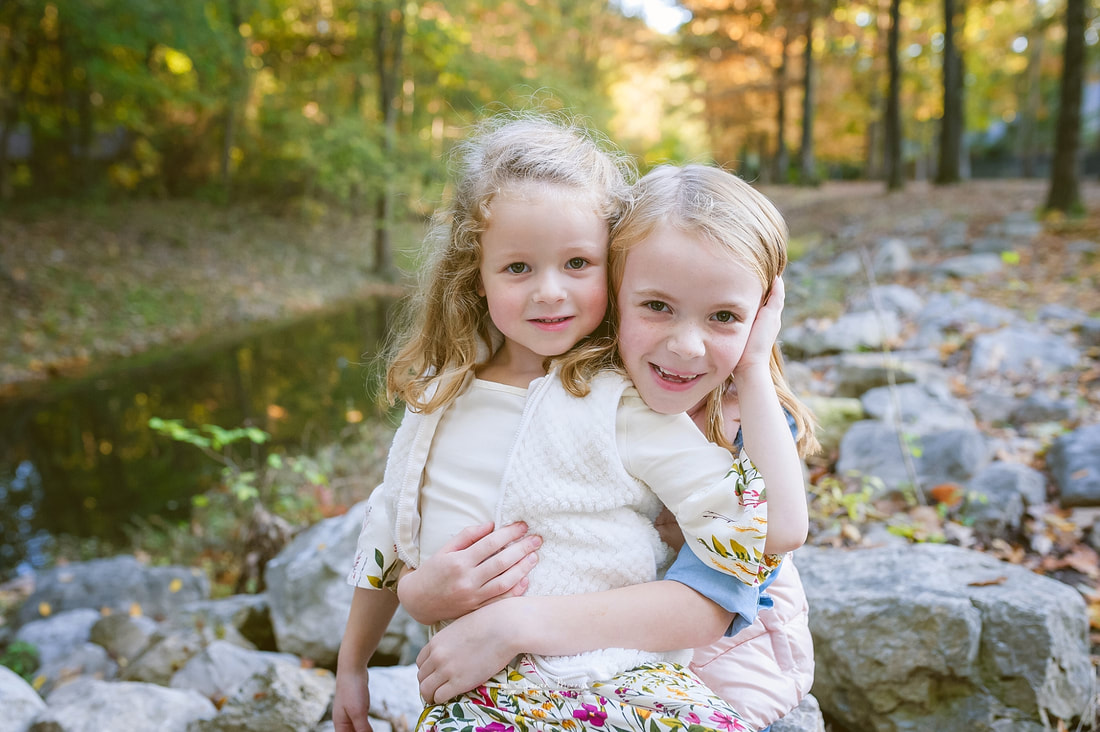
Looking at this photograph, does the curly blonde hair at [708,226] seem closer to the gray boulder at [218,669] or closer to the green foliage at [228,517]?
the gray boulder at [218,669]

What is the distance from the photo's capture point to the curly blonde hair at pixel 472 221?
1565mm

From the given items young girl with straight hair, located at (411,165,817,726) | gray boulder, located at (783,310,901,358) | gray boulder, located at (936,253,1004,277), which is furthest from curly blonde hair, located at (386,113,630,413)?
gray boulder, located at (936,253,1004,277)

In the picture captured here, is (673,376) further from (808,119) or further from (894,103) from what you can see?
(808,119)

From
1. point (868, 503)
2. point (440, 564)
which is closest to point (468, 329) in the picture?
point (440, 564)

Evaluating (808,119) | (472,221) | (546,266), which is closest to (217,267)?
(472,221)

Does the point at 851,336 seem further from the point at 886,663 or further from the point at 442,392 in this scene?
the point at 442,392

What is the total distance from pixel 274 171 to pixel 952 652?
20338 mm

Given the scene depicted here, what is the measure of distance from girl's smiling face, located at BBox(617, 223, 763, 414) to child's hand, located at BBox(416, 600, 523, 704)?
514 mm

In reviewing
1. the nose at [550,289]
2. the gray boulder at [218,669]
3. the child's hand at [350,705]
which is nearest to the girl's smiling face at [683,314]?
the nose at [550,289]

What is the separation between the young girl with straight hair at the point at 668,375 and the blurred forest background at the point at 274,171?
1.01m

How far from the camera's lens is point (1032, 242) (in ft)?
28.0

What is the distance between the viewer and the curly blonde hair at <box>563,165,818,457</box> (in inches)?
56.2

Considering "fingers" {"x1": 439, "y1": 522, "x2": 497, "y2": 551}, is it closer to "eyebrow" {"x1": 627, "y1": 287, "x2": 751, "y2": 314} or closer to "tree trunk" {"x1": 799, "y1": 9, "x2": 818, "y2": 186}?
"eyebrow" {"x1": 627, "y1": 287, "x2": 751, "y2": 314}

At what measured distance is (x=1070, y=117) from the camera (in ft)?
30.4
